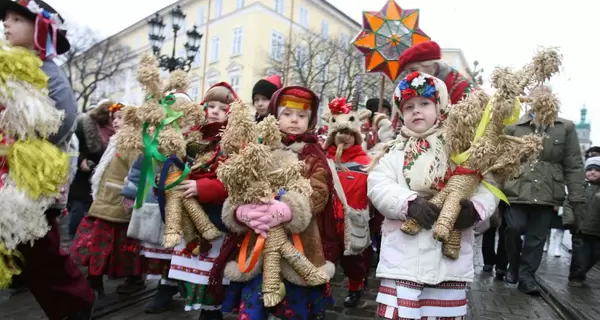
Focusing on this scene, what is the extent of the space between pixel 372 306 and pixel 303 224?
2032 millimetres

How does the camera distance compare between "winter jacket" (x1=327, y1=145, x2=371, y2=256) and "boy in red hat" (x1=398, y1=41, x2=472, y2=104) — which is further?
"winter jacket" (x1=327, y1=145, x2=371, y2=256)

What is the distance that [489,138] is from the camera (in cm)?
261

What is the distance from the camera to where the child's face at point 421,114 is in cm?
291

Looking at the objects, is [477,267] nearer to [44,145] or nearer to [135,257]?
[135,257]

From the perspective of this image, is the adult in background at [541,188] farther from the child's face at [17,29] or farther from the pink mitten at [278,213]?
the child's face at [17,29]

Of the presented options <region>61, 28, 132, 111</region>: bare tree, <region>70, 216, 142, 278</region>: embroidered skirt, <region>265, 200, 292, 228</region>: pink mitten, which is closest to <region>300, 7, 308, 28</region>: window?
<region>61, 28, 132, 111</region>: bare tree

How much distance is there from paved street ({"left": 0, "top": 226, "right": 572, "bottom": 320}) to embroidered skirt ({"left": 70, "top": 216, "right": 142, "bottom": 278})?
309 millimetres

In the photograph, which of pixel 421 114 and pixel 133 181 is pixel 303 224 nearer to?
pixel 421 114

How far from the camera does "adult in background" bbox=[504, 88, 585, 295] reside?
524cm

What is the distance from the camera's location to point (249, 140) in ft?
9.29

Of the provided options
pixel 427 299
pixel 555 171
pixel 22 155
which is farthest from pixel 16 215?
pixel 555 171

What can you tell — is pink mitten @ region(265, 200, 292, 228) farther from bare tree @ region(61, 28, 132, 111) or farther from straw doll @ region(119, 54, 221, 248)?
bare tree @ region(61, 28, 132, 111)

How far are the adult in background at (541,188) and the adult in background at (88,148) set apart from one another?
4.53 m

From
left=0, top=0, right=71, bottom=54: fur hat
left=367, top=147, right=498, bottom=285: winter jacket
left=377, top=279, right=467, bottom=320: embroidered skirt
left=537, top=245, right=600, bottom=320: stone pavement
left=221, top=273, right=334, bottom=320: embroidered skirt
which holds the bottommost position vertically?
left=537, top=245, right=600, bottom=320: stone pavement
